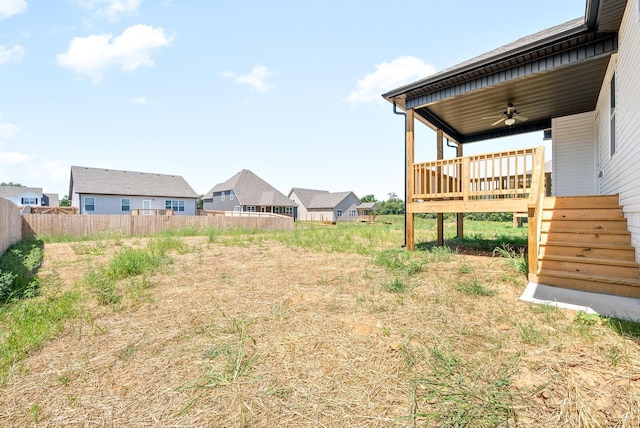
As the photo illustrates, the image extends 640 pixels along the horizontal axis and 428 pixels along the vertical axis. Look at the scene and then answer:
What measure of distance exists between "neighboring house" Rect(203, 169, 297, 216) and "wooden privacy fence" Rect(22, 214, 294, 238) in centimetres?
1616

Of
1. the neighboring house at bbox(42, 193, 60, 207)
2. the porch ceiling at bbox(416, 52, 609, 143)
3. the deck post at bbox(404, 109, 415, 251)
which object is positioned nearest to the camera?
the porch ceiling at bbox(416, 52, 609, 143)

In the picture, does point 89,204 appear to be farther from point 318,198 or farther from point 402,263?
point 318,198

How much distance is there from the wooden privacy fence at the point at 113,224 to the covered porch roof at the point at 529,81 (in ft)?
42.6

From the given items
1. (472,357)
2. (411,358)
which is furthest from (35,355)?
(472,357)

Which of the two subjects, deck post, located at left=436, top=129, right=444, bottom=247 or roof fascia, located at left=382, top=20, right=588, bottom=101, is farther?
deck post, located at left=436, top=129, right=444, bottom=247

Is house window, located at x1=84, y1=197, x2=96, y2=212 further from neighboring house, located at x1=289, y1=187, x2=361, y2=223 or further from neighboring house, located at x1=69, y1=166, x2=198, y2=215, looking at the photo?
neighboring house, located at x1=289, y1=187, x2=361, y2=223

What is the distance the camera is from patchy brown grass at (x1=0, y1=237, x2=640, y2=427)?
1595 millimetres

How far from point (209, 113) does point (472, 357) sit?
17.7m

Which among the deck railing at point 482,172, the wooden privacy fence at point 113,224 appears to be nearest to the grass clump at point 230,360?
the deck railing at point 482,172

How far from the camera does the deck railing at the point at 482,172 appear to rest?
5.35 m

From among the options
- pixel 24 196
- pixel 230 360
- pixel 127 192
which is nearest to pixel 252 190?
pixel 127 192

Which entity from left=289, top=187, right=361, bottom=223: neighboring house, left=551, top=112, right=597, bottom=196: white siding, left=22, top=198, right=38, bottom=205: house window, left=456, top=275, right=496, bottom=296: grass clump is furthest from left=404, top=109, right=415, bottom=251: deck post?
left=22, top=198, right=38, bottom=205: house window

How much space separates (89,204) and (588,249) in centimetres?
2998

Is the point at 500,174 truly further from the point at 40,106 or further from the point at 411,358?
the point at 40,106
